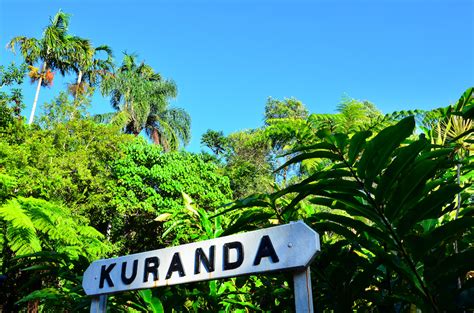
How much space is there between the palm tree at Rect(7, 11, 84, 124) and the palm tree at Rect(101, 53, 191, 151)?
87.8 inches

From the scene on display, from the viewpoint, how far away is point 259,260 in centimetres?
125

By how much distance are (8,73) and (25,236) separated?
5735mm

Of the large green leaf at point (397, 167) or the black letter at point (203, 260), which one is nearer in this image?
the large green leaf at point (397, 167)

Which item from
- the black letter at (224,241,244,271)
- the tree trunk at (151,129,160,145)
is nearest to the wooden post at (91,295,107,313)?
the black letter at (224,241,244,271)

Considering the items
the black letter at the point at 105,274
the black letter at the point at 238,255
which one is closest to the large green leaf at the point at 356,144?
the black letter at the point at 238,255

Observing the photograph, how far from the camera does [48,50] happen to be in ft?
55.0

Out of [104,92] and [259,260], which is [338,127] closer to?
[259,260]

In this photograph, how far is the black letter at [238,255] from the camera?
1293mm

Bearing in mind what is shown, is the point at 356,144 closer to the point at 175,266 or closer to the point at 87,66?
the point at 175,266

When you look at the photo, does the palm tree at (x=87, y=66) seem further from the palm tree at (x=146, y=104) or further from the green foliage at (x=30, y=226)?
the green foliage at (x=30, y=226)

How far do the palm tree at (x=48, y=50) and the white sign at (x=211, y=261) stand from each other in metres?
16.4

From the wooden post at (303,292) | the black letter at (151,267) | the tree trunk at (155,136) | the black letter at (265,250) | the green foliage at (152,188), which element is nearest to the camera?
the wooden post at (303,292)

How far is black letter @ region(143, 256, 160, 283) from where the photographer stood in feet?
4.80

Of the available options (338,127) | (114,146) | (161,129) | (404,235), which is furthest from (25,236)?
(161,129)
